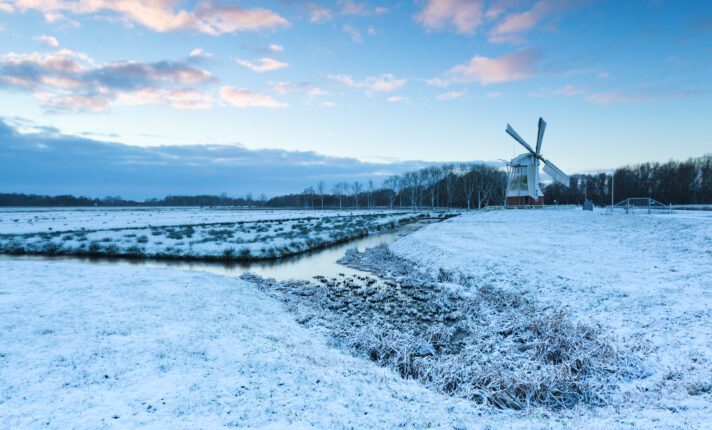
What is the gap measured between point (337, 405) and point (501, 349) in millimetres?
5231

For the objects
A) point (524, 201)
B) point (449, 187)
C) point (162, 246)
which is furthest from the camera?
point (449, 187)

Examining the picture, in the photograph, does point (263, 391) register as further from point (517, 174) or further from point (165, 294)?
point (517, 174)

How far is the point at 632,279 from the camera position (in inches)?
525

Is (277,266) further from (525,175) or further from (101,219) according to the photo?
(101,219)

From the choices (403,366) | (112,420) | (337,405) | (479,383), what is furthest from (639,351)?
(112,420)

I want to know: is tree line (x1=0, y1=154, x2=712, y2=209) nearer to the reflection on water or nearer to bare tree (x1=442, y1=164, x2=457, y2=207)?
bare tree (x1=442, y1=164, x2=457, y2=207)

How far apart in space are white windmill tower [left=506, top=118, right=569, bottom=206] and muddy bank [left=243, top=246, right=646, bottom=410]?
5092 cm

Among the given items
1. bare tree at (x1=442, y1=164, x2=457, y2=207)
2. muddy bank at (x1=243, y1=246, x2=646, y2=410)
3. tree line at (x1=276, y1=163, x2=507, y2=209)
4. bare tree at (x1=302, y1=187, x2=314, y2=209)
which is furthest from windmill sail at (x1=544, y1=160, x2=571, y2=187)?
bare tree at (x1=302, y1=187, x2=314, y2=209)

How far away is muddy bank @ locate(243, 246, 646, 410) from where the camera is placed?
23.2 ft

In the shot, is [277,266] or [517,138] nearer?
[277,266]

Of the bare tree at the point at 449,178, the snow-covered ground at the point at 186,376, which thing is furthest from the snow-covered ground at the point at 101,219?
the bare tree at the point at 449,178

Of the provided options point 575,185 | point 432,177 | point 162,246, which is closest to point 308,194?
point 432,177

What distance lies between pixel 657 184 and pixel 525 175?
5307cm

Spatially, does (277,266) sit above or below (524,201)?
below
